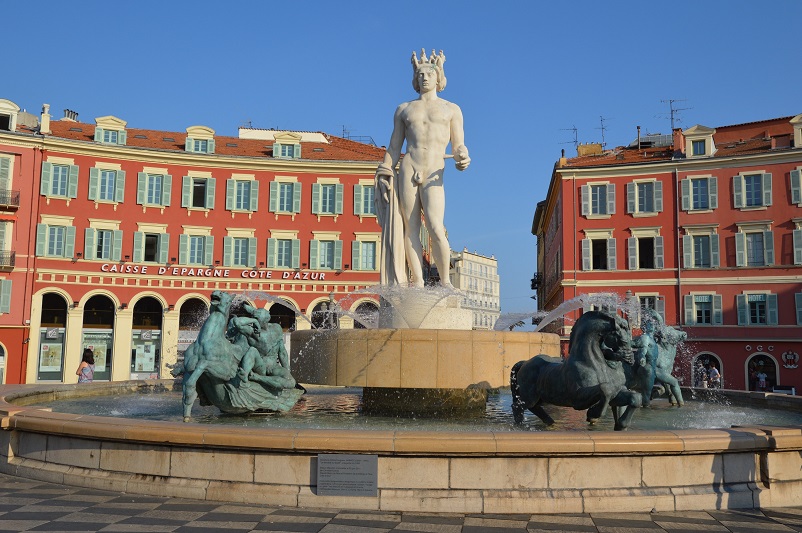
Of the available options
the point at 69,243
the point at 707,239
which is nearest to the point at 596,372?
the point at 707,239

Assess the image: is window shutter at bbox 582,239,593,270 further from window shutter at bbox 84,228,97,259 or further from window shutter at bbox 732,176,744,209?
window shutter at bbox 84,228,97,259

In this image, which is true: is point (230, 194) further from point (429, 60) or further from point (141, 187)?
point (429, 60)

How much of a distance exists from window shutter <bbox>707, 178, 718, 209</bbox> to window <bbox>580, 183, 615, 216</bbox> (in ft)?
16.3

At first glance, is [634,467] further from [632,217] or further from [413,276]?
[632,217]

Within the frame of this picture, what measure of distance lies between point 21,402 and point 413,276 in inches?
243

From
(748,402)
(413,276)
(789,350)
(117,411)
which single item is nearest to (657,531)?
(413,276)

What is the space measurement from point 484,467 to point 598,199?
1400 inches

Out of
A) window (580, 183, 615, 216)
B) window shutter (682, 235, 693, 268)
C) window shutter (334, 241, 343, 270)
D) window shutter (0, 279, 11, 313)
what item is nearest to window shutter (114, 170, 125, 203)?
window shutter (0, 279, 11, 313)

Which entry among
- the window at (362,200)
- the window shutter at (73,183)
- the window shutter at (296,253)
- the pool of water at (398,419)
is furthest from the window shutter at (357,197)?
the pool of water at (398,419)

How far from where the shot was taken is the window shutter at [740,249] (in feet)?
117

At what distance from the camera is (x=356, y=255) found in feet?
126

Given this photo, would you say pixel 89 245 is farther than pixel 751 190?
No

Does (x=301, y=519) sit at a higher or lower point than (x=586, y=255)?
lower

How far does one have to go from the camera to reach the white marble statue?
10664 mm
